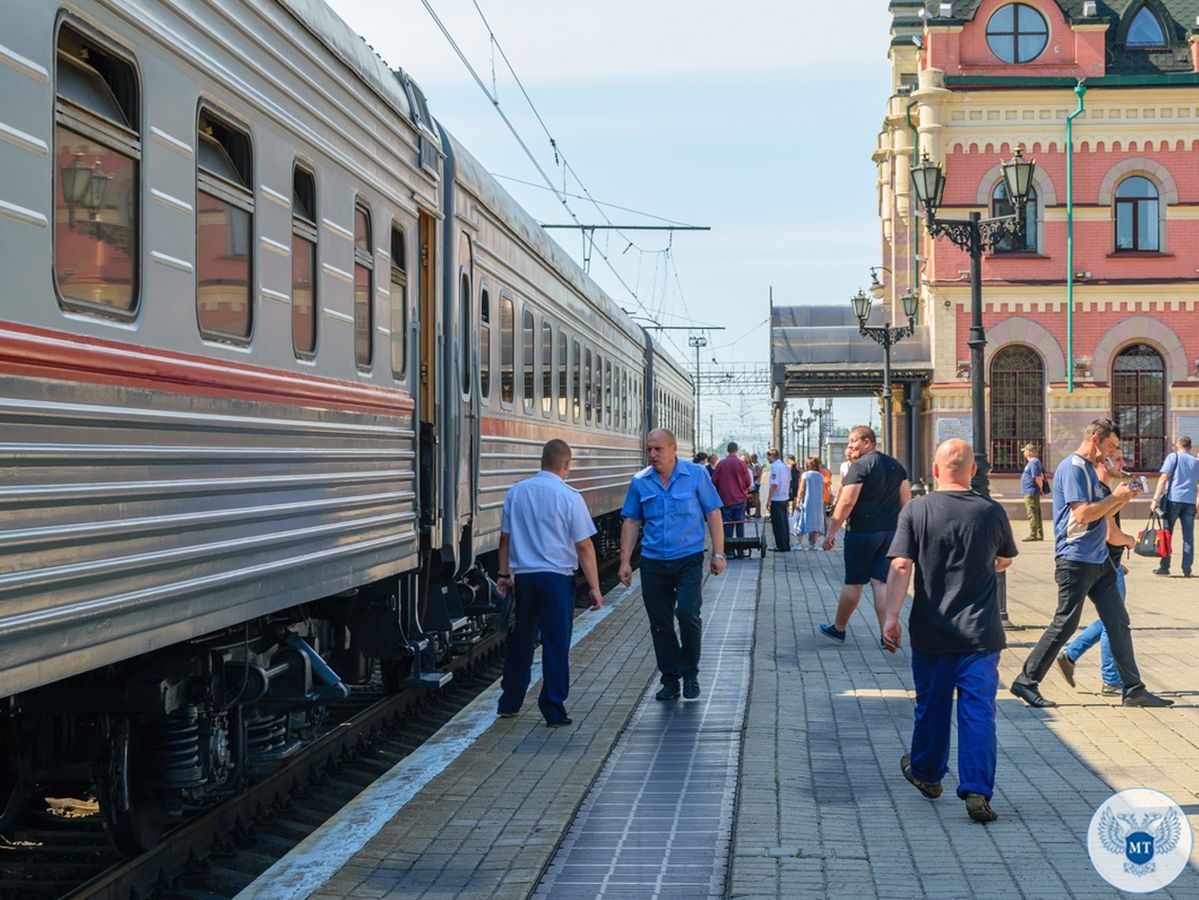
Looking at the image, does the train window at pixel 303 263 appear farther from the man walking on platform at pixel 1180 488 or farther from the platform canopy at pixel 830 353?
the platform canopy at pixel 830 353

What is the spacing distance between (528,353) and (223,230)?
321 inches

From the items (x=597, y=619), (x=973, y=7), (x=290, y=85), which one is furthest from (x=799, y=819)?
(x=973, y=7)

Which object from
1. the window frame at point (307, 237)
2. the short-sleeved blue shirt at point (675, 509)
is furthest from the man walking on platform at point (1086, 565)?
the window frame at point (307, 237)

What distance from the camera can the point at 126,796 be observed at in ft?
21.7

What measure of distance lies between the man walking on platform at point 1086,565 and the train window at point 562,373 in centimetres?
702

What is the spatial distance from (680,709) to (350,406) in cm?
328

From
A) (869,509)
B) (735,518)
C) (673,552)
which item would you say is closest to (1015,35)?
(735,518)

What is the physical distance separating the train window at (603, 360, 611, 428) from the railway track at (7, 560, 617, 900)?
11.4 m

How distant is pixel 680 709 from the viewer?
10.8 metres

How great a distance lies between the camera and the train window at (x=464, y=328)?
11.6m

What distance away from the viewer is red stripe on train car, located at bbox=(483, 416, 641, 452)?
43.1ft

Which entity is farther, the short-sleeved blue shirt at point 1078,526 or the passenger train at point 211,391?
the short-sleeved blue shirt at point 1078,526

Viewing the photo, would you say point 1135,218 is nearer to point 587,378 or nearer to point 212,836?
point 587,378

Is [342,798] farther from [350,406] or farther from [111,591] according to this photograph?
[111,591]
